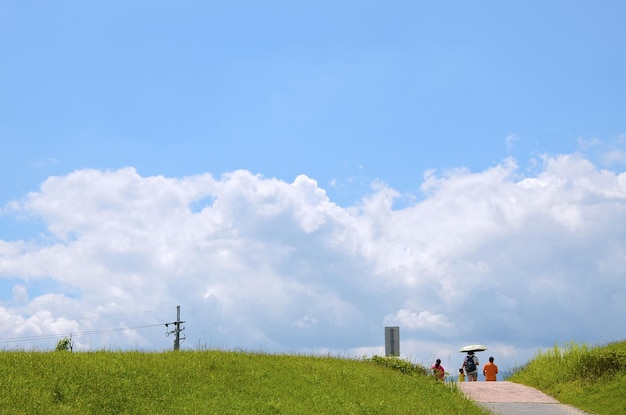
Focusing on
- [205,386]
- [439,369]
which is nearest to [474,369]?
[439,369]

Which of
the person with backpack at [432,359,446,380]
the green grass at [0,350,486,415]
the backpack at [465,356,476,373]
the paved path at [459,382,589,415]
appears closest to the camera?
the green grass at [0,350,486,415]

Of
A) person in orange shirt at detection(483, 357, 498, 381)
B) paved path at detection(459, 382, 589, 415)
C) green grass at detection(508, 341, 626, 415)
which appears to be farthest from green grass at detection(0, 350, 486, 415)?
person in orange shirt at detection(483, 357, 498, 381)

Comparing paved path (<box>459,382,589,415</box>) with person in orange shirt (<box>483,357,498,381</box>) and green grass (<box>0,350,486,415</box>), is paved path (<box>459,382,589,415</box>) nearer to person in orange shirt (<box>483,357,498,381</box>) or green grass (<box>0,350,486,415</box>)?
green grass (<box>0,350,486,415</box>)

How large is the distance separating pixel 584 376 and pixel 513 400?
3.86 meters

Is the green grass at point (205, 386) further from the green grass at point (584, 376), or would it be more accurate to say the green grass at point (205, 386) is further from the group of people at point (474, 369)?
the group of people at point (474, 369)

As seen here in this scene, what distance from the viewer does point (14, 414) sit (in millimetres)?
14430

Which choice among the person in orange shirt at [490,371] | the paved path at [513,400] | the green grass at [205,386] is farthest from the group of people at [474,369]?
the green grass at [205,386]

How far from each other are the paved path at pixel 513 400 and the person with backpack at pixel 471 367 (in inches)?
119

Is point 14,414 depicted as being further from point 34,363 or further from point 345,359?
point 345,359

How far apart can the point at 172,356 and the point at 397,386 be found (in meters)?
7.17

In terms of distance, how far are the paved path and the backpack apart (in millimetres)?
3364

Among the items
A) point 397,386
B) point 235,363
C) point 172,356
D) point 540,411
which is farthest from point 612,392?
point 172,356

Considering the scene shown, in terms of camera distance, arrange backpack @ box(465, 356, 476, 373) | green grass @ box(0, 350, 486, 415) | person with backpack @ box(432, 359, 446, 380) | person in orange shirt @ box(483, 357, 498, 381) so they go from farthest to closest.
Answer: backpack @ box(465, 356, 476, 373)
person in orange shirt @ box(483, 357, 498, 381)
person with backpack @ box(432, 359, 446, 380)
green grass @ box(0, 350, 486, 415)

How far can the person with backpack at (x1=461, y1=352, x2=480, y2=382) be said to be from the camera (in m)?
32.9
